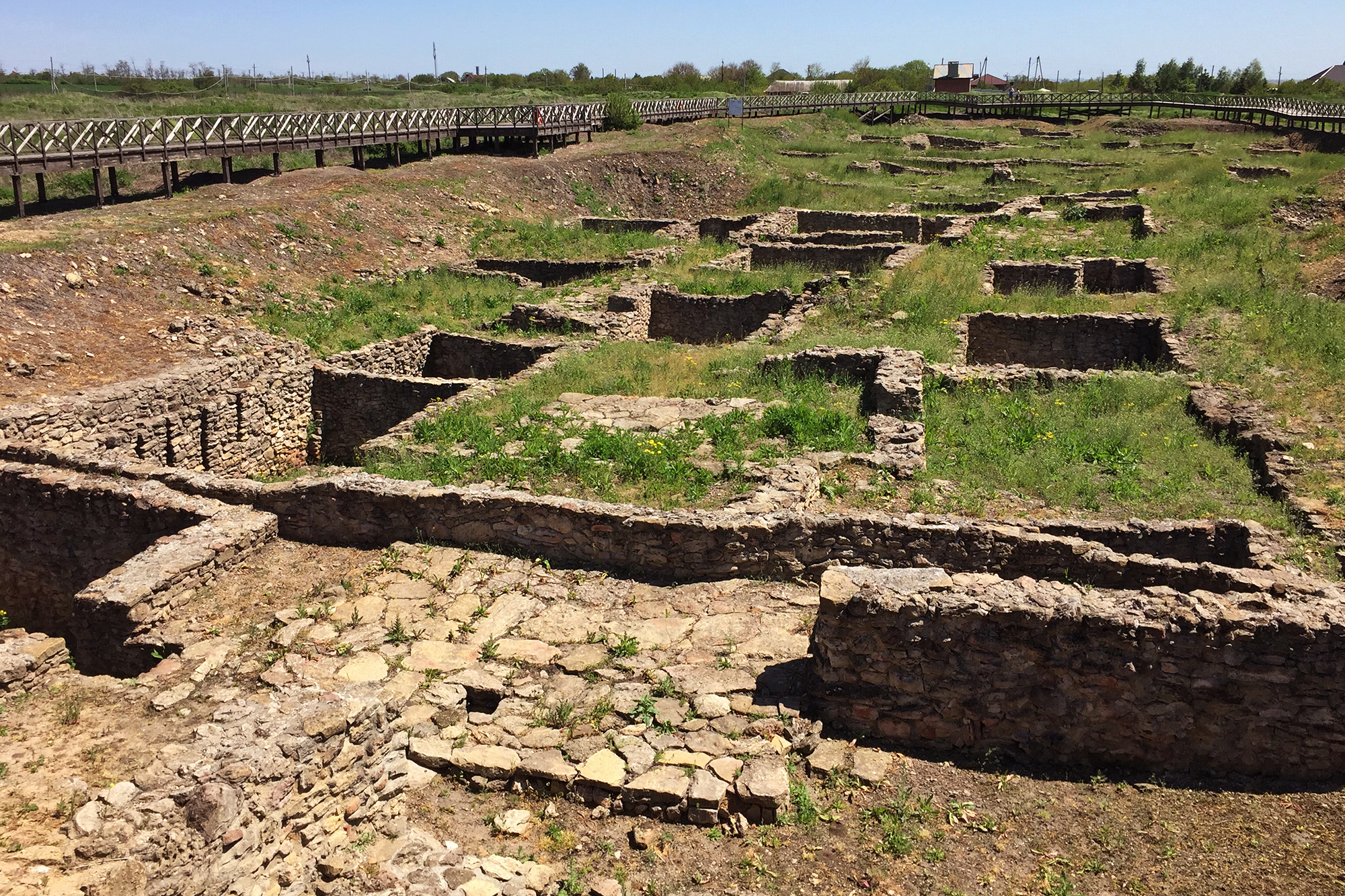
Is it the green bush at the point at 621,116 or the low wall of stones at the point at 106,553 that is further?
the green bush at the point at 621,116

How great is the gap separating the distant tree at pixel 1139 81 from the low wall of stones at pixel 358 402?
274 feet

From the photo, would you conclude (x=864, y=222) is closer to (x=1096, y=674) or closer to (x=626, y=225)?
(x=626, y=225)

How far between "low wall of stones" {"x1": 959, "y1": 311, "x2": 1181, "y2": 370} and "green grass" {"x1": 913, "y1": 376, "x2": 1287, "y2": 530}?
9.21 feet

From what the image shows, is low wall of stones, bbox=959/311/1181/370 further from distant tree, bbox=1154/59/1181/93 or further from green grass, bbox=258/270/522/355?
distant tree, bbox=1154/59/1181/93

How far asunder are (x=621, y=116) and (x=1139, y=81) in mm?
65031

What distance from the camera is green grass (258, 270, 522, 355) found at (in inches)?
593

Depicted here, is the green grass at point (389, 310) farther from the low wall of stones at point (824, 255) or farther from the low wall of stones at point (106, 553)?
the low wall of stones at point (106, 553)

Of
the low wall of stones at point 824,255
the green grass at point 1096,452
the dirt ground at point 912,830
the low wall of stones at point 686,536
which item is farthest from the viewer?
the low wall of stones at point 824,255

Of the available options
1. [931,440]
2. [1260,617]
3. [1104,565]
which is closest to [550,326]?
[931,440]

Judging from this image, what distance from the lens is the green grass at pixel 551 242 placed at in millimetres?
22047

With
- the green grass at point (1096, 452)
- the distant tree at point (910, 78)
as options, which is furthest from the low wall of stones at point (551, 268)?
A: the distant tree at point (910, 78)

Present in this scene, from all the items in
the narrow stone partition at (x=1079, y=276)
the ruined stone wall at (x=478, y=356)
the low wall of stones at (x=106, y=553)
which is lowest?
the low wall of stones at (x=106, y=553)

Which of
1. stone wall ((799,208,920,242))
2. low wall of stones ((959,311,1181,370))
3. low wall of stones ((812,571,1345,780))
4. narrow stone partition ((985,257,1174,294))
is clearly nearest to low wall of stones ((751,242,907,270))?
stone wall ((799,208,920,242))

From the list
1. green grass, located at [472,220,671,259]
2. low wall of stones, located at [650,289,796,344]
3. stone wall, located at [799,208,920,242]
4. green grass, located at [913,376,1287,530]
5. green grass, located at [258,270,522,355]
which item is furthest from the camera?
stone wall, located at [799,208,920,242]
